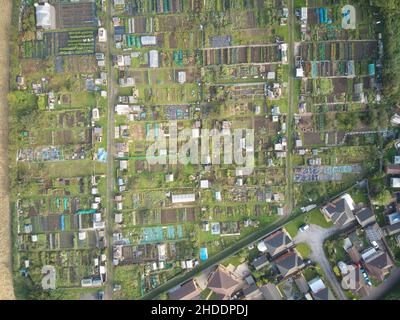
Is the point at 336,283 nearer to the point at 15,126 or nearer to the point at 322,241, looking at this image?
the point at 322,241

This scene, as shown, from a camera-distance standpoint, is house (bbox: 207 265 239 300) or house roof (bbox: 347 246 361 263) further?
house roof (bbox: 347 246 361 263)

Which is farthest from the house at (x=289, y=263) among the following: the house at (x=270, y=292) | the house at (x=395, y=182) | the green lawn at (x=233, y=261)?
the house at (x=395, y=182)

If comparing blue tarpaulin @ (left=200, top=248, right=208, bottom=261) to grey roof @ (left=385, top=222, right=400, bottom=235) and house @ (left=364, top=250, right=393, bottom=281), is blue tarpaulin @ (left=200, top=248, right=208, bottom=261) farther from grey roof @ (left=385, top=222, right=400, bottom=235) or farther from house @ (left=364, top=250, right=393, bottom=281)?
grey roof @ (left=385, top=222, right=400, bottom=235)

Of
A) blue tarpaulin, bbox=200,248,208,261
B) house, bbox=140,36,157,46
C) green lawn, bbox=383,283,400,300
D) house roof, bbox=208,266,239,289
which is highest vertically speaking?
house, bbox=140,36,157,46

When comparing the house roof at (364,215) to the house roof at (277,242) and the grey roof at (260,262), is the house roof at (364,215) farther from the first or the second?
the grey roof at (260,262)

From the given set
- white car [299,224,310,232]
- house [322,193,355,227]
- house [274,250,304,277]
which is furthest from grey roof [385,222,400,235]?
house [274,250,304,277]

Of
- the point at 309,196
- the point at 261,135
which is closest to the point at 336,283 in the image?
the point at 309,196
